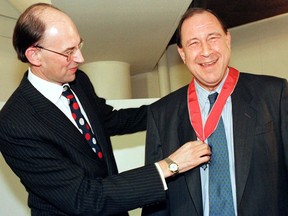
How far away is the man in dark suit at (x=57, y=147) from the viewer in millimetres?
1359

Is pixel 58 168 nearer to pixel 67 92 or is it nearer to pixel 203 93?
pixel 67 92

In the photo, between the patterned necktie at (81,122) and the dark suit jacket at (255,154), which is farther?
the patterned necktie at (81,122)

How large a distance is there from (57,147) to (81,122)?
0.61 ft

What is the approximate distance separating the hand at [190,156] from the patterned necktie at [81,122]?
1.14 ft

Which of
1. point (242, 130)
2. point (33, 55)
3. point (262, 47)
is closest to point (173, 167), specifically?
point (242, 130)

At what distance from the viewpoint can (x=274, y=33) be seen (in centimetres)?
469

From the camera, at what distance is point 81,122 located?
157 centimetres

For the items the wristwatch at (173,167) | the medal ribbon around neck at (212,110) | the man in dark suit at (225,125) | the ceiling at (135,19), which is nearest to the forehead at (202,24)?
the man in dark suit at (225,125)

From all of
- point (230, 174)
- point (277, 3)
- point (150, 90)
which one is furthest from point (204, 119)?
point (150, 90)

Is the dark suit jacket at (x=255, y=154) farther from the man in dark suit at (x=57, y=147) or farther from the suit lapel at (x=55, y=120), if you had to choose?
the suit lapel at (x=55, y=120)

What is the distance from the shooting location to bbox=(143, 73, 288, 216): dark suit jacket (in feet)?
4.25

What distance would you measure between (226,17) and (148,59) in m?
1.24

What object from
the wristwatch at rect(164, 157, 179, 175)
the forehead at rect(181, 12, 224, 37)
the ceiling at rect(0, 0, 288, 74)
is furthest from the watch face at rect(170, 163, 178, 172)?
the ceiling at rect(0, 0, 288, 74)

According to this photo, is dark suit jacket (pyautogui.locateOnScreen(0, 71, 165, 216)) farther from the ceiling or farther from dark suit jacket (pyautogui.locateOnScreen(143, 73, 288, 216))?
the ceiling
